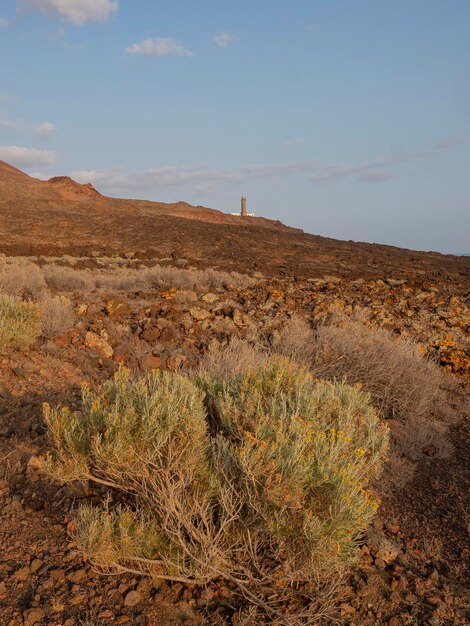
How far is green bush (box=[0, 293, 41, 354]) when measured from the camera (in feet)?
18.9

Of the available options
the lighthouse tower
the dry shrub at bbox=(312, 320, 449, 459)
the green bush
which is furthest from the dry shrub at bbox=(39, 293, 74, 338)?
the lighthouse tower

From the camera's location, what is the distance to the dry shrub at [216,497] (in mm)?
2588

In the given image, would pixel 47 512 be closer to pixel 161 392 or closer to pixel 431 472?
pixel 161 392

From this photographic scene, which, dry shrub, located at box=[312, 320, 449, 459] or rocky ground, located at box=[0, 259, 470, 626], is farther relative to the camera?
dry shrub, located at box=[312, 320, 449, 459]

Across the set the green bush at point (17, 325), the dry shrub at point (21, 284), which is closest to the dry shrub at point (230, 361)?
the green bush at point (17, 325)

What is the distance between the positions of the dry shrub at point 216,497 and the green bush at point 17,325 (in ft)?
9.86

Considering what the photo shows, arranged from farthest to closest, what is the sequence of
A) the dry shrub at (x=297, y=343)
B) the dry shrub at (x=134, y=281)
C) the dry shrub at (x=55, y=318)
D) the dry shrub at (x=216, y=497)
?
the dry shrub at (x=134, y=281)
the dry shrub at (x=55, y=318)
the dry shrub at (x=297, y=343)
the dry shrub at (x=216, y=497)

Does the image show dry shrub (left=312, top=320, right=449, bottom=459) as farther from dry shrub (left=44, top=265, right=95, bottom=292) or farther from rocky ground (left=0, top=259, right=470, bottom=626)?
dry shrub (left=44, top=265, right=95, bottom=292)

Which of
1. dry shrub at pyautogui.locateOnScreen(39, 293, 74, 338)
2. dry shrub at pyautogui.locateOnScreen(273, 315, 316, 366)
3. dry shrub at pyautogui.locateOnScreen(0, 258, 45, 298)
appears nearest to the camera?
dry shrub at pyautogui.locateOnScreen(273, 315, 316, 366)

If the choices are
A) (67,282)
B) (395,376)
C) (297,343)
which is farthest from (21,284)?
(395,376)

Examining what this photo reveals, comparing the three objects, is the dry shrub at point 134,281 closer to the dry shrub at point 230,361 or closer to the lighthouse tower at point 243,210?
the dry shrub at point 230,361

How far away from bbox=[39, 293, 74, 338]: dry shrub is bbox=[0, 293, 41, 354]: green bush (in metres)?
0.42

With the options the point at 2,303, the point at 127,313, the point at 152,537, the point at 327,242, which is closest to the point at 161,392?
the point at 152,537

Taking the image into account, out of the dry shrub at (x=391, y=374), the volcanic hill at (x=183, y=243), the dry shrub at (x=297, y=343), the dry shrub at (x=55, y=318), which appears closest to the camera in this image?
the dry shrub at (x=391, y=374)
